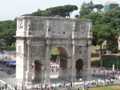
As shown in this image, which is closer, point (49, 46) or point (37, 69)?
point (49, 46)

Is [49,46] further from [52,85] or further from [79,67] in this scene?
[79,67]

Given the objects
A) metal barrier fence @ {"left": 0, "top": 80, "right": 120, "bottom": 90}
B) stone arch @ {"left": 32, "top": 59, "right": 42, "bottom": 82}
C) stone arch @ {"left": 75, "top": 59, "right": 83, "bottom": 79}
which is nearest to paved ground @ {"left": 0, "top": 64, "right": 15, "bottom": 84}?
metal barrier fence @ {"left": 0, "top": 80, "right": 120, "bottom": 90}

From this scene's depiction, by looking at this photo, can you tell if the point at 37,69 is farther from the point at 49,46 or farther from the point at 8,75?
the point at 8,75

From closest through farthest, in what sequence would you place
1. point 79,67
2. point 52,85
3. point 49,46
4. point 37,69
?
point 52,85, point 49,46, point 37,69, point 79,67

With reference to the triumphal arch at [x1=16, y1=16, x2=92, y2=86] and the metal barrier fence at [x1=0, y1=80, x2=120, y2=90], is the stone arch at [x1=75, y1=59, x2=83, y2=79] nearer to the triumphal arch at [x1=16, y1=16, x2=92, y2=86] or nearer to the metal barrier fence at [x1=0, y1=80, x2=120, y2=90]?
the triumphal arch at [x1=16, y1=16, x2=92, y2=86]

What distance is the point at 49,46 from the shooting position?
51.9m

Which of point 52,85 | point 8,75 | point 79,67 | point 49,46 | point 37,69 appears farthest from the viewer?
point 8,75

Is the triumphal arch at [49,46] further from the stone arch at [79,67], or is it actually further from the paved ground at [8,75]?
the paved ground at [8,75]

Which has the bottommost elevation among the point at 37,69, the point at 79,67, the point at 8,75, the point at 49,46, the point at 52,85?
the point at 8,75

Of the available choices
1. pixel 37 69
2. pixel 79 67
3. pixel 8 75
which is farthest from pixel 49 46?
pixel 8 75

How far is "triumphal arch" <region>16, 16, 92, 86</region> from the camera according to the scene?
166 ft

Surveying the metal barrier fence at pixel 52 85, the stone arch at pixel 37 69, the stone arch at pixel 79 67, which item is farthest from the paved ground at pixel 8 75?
the stone arch at pixel 79 67

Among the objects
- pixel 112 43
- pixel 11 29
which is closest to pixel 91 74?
pixel 112 43

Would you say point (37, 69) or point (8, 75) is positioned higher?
point (37, 69)
